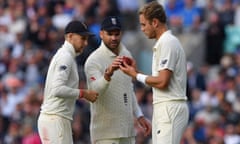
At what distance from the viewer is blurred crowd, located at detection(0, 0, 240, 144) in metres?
22.1

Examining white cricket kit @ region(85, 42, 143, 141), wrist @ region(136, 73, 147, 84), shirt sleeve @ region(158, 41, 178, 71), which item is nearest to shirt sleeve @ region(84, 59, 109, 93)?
white cricket kit @ region(85, 42, 143, 141)

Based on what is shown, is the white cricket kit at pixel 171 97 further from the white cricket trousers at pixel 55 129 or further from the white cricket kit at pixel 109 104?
the white cricket trousers at pixel 55 129

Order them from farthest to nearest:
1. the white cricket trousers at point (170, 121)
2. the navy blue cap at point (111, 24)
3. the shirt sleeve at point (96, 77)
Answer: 1. the navy blue cap at point (111, 24)
2. the shirt sleeve at point (96, 77)
3. the white cricket trousers at point (170, 121)

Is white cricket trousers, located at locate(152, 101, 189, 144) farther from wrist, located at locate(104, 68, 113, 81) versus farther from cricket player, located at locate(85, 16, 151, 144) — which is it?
cricket player, located at locate(85, 16, 151, 144)

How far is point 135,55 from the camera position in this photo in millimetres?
26641

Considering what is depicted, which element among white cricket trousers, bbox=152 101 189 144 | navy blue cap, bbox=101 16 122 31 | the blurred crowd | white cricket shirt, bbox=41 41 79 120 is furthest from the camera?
the blurred crowd

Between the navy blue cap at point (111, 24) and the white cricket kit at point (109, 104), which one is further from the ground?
the navy blue cap at point (111, 24)

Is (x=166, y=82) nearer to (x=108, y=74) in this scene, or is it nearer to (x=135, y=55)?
(x=108, y=74)

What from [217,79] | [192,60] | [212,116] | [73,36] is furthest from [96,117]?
[192,60]

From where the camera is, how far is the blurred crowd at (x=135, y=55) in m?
22.1

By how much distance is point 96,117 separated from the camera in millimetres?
14906

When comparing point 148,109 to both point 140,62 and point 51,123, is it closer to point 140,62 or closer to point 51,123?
point 140,62

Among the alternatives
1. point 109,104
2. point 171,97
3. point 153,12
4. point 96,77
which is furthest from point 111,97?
point 153,12

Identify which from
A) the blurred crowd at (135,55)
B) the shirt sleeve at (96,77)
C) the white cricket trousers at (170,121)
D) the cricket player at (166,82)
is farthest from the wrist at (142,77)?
the blurred crowd at (135,55)
